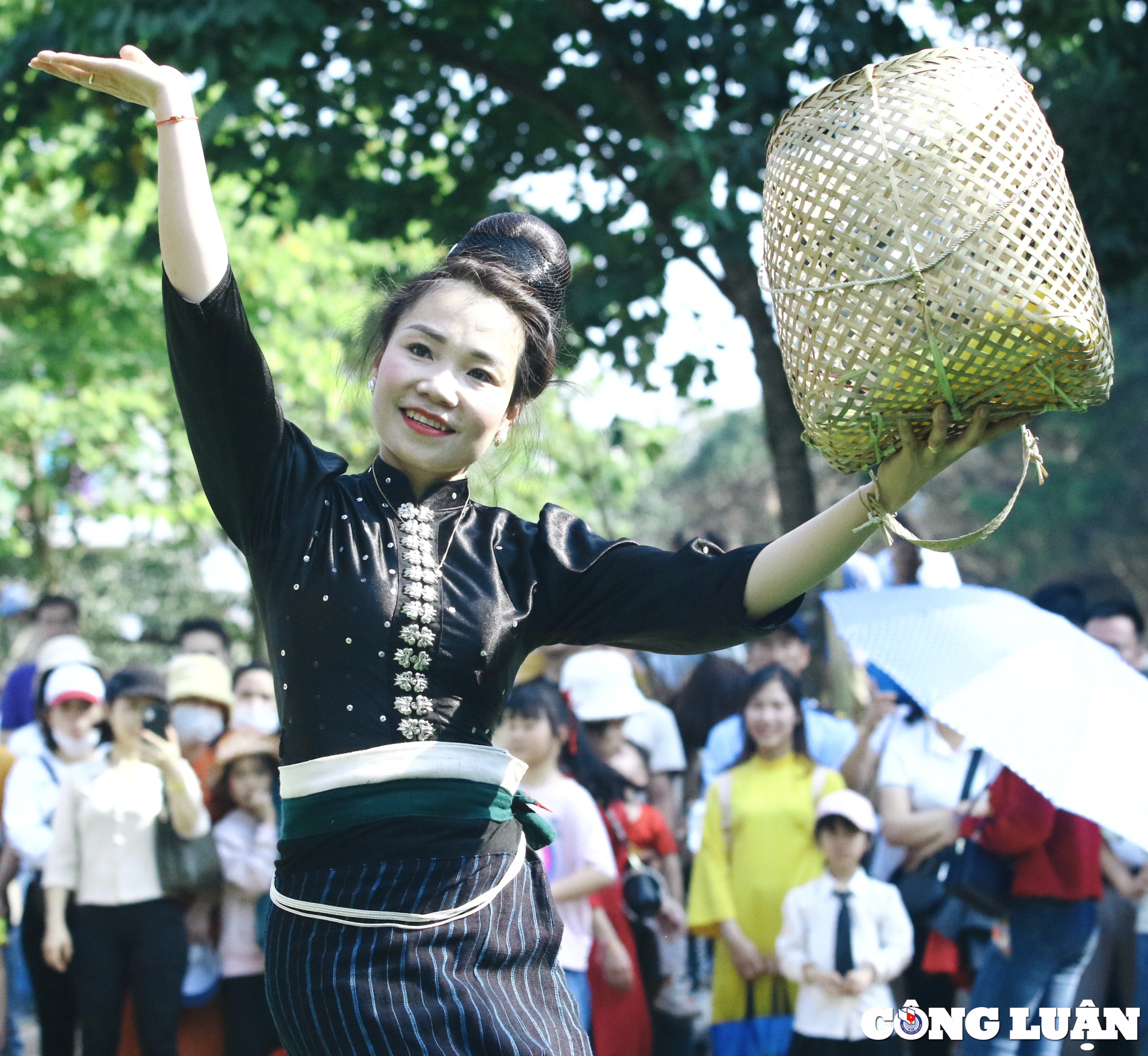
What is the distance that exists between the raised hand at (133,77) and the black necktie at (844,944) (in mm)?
3451

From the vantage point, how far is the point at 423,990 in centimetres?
192

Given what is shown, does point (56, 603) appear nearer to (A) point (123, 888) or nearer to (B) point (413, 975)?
(A) point (123, 888)

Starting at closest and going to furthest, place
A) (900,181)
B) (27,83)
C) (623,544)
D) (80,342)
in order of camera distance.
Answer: (900,181) < (623,544) < (27,83) < (80,342)

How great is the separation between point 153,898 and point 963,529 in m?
25.8

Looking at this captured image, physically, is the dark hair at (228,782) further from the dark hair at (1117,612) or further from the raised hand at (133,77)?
the raised hand at (133,77)

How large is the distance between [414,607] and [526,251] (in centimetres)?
70

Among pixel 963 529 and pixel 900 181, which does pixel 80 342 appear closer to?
pixel 900 181

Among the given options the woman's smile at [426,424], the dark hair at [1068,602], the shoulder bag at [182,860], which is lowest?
the shoulder bag at [182,860]

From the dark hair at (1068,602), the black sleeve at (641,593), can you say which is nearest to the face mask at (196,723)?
the dark hair at (1068,602)

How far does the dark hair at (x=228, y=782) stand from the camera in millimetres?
5172

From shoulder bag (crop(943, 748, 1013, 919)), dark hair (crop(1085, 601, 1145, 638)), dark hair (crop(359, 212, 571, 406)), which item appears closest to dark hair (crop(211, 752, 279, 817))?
shoulder bag (crop(943, 748, 1013, 919))

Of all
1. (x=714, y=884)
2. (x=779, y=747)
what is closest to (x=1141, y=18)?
(x=779, y=747)

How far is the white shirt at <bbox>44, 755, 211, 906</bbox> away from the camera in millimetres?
4957

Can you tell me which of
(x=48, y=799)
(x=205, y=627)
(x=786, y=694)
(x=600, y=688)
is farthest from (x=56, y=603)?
(x=786, y=694)
